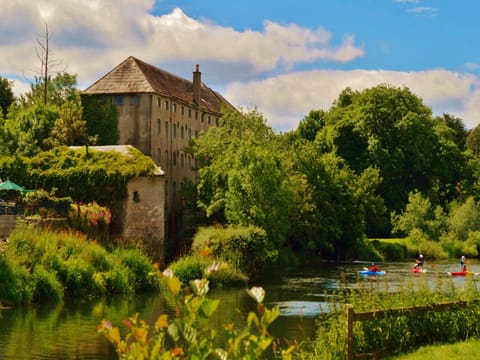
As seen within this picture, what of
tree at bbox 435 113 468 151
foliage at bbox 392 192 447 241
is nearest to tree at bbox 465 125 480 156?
tree at bbox 435 113 468 151

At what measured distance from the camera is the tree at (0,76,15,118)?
80188 millimetres

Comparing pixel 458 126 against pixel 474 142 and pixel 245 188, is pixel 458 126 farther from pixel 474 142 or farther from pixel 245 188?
pixel 245 188

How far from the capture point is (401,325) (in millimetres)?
17469

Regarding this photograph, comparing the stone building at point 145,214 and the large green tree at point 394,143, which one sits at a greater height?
the large green tree at point 394,143

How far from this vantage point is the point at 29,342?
71.6 ft

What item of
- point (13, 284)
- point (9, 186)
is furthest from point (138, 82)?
point (13, 284)

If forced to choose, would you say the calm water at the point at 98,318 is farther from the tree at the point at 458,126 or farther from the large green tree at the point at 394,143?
the tree at the point at 458,126

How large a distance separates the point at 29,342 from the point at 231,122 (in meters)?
41.0

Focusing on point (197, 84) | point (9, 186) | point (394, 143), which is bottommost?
point (9, 186)

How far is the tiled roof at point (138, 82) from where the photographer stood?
62469 millimetres

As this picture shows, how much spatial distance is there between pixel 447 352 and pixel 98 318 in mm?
13733

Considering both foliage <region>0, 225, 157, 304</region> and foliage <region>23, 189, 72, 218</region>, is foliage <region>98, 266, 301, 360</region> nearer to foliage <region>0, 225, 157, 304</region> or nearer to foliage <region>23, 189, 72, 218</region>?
foliage <region>0, 225, 157, 304</region>

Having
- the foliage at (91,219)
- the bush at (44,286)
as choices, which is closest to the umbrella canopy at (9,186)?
the foliage at (91,219)

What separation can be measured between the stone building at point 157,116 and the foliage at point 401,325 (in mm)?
41113
